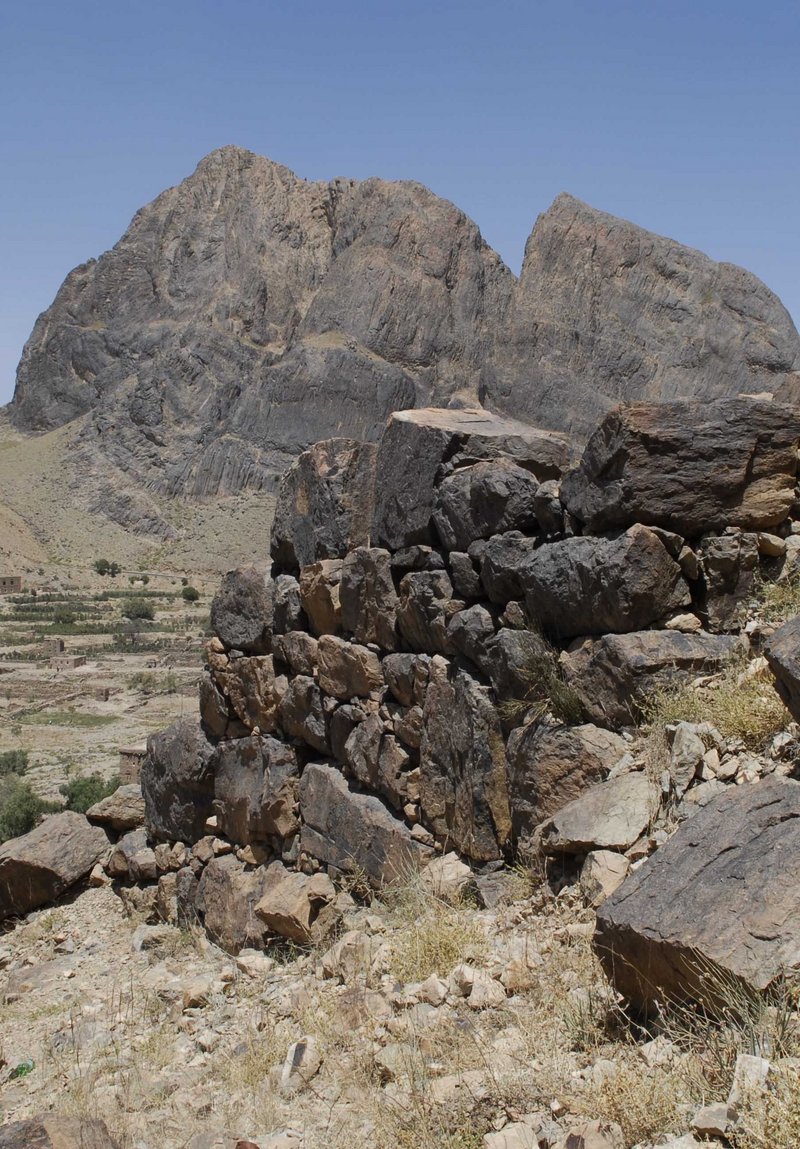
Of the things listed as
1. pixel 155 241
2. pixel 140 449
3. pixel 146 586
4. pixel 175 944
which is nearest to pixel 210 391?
pixel 140 449

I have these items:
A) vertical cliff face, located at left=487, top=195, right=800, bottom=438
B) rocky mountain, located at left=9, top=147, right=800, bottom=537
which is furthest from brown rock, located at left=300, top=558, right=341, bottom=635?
vertical cliff face, located at left=487, top=195, right=800, bottom=438

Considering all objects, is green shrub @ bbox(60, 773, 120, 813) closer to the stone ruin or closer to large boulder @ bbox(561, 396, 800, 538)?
the stone ruin

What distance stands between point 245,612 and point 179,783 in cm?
169

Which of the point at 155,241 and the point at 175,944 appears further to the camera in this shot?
the point at 155,241

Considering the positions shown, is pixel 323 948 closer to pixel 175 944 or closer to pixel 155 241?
pixel 175 944

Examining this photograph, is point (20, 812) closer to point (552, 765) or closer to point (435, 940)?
point (552, 765)

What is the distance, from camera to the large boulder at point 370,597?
7.01 meters

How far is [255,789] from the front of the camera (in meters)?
8.02

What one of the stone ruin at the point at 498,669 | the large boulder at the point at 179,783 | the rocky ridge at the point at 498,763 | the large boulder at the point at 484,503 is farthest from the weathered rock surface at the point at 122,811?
the large boulder at the point at 484,503

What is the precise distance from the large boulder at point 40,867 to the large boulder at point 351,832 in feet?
9.80

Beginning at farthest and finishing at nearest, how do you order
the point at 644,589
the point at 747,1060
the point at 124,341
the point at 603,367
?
the point at 124,341, the point at 603,367, the point at 644,589, the point at 747,1060

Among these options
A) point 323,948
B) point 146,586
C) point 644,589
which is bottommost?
point 146,586

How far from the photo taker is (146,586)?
70.8 meters

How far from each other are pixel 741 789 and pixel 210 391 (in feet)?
320
